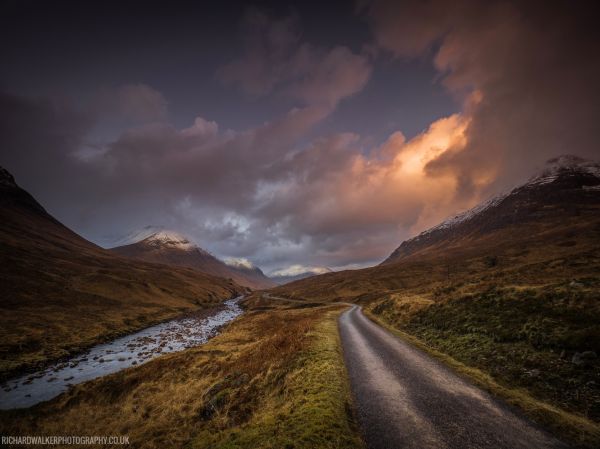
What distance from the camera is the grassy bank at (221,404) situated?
9.97 m

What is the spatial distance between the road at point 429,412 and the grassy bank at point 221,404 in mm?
1071

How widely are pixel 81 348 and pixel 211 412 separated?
4136cm

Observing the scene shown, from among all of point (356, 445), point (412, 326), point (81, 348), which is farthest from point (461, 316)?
point (81, 348)

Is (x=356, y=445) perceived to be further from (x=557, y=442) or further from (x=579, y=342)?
(x=579, y=342)

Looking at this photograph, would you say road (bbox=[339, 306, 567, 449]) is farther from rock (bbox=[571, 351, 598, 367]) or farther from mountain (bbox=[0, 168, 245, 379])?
mountain (bbox=[0, 168, 245, 379])

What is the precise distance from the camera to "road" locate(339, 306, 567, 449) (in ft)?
28.8

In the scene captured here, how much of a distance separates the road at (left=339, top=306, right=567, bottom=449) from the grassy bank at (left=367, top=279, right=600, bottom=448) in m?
1.05

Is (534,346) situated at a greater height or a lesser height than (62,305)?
lesser

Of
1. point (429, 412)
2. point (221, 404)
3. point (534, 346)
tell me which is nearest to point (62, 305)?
point (221, 404)

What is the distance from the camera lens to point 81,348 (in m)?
42.1

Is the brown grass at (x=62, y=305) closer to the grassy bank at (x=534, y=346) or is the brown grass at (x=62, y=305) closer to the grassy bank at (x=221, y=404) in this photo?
the grassy bank at (x=221, y=404)

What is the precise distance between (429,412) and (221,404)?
410 inches

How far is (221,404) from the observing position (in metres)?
14.7

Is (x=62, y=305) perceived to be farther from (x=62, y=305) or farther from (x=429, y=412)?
(x=429, y=412)
